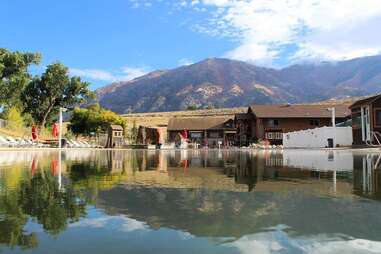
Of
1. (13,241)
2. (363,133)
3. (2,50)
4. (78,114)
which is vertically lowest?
(13,241)

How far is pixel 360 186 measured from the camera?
12.2 meters

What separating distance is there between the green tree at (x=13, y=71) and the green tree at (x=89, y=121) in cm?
3264

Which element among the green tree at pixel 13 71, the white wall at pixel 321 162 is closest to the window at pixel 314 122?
the white wall at pixel 321 162

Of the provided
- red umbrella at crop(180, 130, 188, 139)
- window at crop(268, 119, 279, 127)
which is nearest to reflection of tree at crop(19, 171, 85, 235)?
window at crop(268, 119, 279, 127)

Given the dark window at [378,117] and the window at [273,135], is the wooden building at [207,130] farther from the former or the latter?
the dark window at [378,117]

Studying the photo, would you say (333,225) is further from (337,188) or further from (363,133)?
(363,133)

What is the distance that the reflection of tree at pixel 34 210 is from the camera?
634 cm

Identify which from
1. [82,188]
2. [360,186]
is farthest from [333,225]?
[82,188]

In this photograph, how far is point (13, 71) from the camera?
57.3 m

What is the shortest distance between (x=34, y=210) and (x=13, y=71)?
178ft

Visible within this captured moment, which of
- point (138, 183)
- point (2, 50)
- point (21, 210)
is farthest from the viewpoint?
point (2, 50)

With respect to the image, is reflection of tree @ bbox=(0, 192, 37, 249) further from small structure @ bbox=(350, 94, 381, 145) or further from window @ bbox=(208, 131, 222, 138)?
window @ bbox=(208, 131, 222, 138)

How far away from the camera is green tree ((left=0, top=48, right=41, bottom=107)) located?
55844mm

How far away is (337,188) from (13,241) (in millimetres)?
8998
